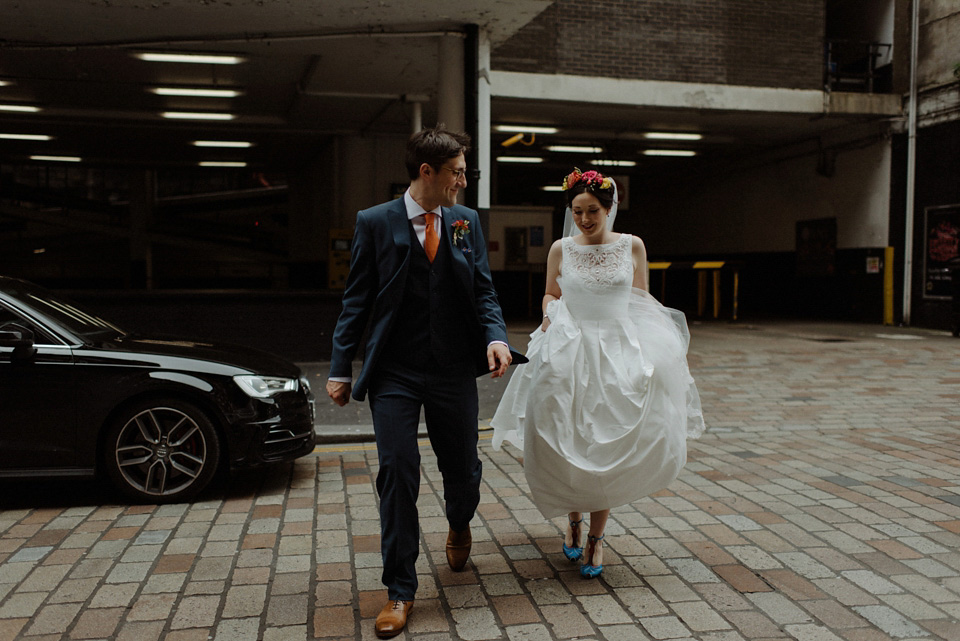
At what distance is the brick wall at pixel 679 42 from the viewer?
14.7 meters

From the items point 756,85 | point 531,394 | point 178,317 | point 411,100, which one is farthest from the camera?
point 756,85

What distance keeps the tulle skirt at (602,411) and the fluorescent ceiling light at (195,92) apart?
12211 millimetres

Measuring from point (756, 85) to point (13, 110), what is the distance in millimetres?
14947

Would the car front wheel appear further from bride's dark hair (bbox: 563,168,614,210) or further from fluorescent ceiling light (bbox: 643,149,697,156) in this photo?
fluorescent ceiling light (bbox: 643,149,697,156)

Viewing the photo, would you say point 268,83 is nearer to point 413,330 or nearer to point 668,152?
point 413,330

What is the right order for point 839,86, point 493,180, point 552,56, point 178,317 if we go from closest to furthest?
point 178,317, point 552,56, point 839,86, point 493,180

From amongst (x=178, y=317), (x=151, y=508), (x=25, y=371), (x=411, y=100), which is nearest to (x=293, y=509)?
(x=151, y=508)

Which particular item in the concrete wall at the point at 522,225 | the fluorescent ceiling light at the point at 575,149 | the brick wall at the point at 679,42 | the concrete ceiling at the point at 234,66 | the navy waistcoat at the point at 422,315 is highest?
the brick wall at the point at 679,42

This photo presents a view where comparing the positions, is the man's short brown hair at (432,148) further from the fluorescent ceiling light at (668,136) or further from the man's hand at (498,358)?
the fluorescent ceiling light at (668,136)

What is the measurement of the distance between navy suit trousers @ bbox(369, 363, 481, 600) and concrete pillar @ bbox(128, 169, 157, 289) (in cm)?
2682

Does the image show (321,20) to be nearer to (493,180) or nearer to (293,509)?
(293,509)

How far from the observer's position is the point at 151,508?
4996mm

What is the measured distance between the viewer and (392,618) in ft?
10.5

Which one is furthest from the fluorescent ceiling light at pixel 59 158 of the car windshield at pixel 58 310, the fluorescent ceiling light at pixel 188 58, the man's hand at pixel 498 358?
the man's hand at pixel 498 358
